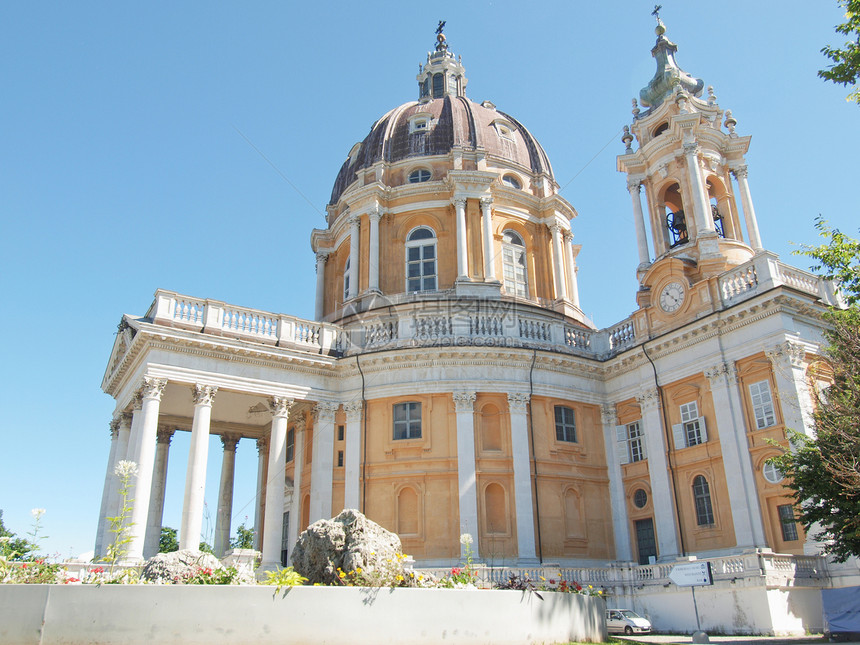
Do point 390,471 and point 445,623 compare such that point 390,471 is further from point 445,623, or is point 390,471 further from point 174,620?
point 174,620

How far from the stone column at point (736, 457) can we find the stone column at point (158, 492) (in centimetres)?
1958

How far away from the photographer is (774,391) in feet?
68.6

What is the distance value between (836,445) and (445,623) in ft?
34.6

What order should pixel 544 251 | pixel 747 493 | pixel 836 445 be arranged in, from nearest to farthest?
pixel 836 445
pixel 747 493
pixel 544 251

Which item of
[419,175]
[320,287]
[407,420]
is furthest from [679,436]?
[320,287]

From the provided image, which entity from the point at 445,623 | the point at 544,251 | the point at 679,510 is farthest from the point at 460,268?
the point at 445,623

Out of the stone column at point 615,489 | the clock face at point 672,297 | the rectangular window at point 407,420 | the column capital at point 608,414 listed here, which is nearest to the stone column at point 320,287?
the rectangular window at point 407,420

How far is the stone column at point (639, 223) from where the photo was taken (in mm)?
28469

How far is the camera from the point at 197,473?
22094 millimetres

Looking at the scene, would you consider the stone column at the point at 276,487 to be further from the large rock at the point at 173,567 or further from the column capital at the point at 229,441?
the large rock at the point at 173,567

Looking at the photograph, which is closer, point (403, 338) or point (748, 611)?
point (748, 611)

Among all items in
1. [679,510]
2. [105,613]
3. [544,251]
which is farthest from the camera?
[544,251]

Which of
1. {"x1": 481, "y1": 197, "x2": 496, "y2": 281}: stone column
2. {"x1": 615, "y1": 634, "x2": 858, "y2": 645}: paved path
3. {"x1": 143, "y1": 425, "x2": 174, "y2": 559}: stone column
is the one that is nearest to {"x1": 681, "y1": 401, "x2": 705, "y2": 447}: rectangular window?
{"x1": 615, "y1": 634, "x2": 858, "y2": 645}: paved path

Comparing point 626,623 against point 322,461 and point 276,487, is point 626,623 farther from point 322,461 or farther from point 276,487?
point 276,487
